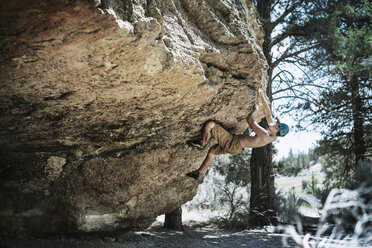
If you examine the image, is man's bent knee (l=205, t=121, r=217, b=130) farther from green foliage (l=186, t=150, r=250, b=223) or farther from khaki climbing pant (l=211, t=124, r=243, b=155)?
green foliage (l=186, t=150, r=250, b=223)

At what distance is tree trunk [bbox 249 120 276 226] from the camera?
9367 millimetres

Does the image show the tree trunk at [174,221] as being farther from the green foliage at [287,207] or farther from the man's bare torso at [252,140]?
the man's bare torso at [252,140]

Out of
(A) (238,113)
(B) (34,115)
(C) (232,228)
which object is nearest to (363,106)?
(C) (232,228)

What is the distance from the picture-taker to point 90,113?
4.20 meters

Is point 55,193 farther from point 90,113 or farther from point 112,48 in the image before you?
point 112,48

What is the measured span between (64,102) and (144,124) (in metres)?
1.37

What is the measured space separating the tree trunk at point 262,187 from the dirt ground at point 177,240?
0.74 meters

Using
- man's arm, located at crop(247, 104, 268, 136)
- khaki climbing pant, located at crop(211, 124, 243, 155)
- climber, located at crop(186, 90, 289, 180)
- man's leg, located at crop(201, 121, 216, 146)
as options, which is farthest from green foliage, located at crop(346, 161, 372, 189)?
man's leg, located at crop(201, 121, 216, 146)

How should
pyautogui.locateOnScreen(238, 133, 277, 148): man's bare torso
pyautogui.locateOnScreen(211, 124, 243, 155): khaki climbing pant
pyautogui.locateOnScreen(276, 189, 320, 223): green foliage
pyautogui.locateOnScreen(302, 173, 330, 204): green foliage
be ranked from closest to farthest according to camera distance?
1. pyautogui.locateOnScreen(238, 133, 277, 148): man's bare torso
2. pyautogui.locateOnScreen(211, 124, 243, 155): khaki climbing pant
3. pyautogui.locateOnScreen(276, 189, 320, 223): green foliage
4. pyautogui.locateOnScreen(302, 173, 330, 204): green foliage

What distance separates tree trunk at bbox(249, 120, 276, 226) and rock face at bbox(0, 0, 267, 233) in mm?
3631

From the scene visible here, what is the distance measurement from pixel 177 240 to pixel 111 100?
14.0 feet

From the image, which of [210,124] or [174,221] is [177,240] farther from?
[210,124]

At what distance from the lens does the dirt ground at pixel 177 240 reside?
5.16m

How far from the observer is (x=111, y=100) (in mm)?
3998
